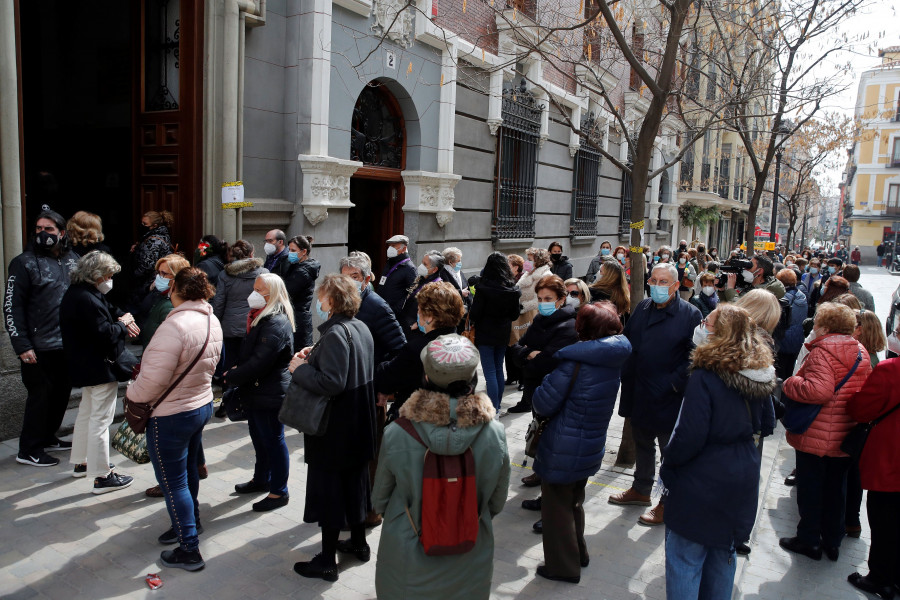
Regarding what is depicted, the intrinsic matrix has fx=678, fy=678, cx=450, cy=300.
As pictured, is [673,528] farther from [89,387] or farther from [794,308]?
[794,308]

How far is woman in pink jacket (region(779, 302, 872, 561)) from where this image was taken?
4.72 m

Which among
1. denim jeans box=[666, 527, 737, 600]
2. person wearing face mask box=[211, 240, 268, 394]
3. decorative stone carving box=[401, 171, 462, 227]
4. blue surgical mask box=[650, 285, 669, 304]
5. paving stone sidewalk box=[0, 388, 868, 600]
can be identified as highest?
decorative stone carving box=[401, 171, 462, 227]

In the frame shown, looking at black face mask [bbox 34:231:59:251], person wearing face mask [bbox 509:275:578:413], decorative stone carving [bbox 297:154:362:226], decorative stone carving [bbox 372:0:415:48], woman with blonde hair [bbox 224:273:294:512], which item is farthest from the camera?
decorative stone carving [bbox 372:0:415:48]

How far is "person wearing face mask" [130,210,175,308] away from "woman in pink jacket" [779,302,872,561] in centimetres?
631

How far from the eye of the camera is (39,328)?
234 inches

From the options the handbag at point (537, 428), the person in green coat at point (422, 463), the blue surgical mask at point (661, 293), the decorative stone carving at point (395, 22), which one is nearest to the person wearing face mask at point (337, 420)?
the handbag at point (537, 428)

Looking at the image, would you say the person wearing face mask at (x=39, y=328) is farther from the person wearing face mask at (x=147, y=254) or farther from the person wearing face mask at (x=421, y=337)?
the person wearing face mask at (x=421, y=337)

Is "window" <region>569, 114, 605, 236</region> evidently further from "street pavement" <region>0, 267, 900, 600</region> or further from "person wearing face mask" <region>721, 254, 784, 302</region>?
"street pavement" <region>0, 267, 900, 600</region>

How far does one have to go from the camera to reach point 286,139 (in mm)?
9406

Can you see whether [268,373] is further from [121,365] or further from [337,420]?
[121,365]

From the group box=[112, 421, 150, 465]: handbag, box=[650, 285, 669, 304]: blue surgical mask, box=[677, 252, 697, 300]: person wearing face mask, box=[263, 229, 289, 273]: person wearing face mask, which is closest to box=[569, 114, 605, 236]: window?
box=[677, 252, 697, 300]: person wearing face mask

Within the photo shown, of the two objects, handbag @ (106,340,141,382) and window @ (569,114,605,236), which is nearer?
handbag @ (106,340,141,382)

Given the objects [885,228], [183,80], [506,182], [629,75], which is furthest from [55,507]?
[885,228]

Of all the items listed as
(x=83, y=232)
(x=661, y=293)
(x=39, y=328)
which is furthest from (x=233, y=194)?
(x=661, y=293)
